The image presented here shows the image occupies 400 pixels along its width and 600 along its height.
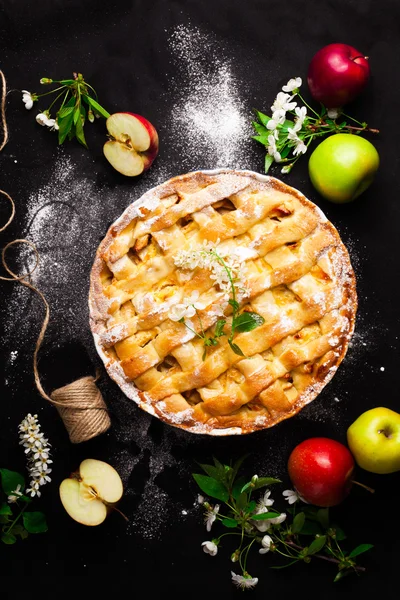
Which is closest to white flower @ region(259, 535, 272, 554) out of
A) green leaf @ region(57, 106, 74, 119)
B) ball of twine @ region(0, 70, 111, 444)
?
ball of twine @ region(0, 70, 111, 444)

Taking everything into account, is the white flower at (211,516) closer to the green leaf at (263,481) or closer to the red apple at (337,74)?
the green leaf at (263,481)

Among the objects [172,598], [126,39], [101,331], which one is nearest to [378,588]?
[172,598]

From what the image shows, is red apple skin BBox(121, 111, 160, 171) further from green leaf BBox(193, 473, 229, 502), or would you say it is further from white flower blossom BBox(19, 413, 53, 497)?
green leaf BBox(193, 473, 229, 502)

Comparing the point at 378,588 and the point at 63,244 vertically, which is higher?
Result: the point at 63,244

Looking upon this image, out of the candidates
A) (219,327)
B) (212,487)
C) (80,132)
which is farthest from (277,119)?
(212,487)

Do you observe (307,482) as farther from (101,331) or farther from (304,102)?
(304,102)
